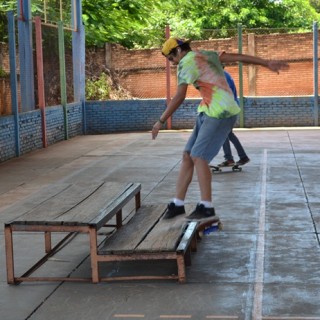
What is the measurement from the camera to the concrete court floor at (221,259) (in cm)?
556

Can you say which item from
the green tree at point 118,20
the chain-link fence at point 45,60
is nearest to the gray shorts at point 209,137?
the chain-link fence at point 45,60

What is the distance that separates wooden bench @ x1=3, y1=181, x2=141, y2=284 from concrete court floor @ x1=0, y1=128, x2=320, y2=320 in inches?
5.5

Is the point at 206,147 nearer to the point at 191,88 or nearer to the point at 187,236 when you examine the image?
the point at 187,236

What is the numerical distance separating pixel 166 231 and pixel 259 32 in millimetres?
17029

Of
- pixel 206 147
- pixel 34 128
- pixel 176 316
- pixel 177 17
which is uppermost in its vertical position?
pixel 177 17

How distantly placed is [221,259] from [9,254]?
1.85 m

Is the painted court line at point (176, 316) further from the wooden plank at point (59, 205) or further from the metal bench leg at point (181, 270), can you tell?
the wooden plank at point (59, 205)

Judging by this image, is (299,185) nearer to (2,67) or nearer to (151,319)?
(151,319)

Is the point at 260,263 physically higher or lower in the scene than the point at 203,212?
lower

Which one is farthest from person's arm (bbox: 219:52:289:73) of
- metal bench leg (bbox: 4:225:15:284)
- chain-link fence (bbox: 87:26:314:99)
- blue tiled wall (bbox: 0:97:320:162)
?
chain-link fence (bbox: 87:26:314:99)

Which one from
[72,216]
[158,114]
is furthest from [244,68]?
→ [72,216]

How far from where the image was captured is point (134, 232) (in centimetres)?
666

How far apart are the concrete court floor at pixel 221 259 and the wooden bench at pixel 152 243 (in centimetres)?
17

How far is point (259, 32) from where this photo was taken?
22.8 meters
